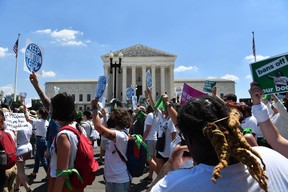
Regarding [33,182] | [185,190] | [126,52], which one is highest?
[126,52]

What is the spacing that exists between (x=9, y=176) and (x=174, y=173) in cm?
402

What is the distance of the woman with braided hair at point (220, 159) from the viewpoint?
1.17 meters

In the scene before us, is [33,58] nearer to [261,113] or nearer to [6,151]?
[6,151]

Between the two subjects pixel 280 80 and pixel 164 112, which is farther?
pixel 164 112

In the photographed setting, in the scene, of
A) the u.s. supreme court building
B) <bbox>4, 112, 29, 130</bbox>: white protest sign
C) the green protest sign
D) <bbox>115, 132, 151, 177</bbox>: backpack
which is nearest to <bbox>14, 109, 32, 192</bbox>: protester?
<bbox>4, 112, 29, 130</bbox>: white protest sign

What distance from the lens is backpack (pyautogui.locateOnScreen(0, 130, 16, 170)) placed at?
3.97 metres

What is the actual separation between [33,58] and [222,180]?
3942 mm

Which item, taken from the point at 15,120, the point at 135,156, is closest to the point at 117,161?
the point at 135,156

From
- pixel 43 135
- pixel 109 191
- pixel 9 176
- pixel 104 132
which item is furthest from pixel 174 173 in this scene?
pixel 43 135

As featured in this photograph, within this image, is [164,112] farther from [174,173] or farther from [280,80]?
[174,173]

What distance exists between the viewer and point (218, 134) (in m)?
1.17

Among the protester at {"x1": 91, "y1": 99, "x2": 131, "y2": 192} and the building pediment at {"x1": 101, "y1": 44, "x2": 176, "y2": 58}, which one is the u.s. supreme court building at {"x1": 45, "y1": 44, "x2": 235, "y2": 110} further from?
the protester at {"x1": 91, "y1": 99, "x2": 131, "y2": 192}

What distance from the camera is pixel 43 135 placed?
7.44 metres

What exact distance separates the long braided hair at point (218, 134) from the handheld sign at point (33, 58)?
3.42 metres
